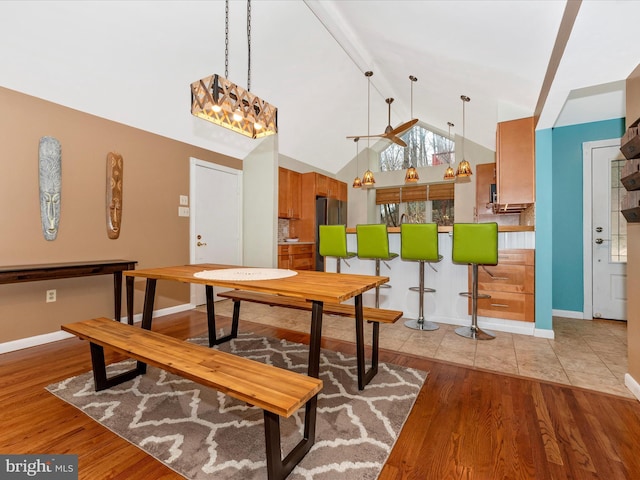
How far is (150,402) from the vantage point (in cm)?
182

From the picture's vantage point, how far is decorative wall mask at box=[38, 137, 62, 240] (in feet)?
8.95

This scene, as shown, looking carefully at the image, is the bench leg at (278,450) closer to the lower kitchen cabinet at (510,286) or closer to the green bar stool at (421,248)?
the green bar stool at (421,248)

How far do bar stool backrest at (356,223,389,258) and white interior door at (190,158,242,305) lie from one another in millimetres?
2205

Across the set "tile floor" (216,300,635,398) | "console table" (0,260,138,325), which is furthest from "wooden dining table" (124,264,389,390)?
"tile floor" (216,300,635,398)

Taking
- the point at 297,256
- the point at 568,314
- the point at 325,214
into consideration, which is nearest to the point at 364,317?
the point at 568,314

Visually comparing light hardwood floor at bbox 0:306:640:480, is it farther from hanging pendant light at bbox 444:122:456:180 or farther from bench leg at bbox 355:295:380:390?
hanging pendant light at bbox 444:122:456:180

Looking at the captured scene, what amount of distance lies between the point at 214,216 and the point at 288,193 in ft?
5.41

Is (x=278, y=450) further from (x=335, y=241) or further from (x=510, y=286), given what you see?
(x=510, y=286)

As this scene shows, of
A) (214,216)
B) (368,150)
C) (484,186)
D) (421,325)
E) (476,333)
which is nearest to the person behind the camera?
(476,333)

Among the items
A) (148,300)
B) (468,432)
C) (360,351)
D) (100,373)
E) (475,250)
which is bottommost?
(468,432)

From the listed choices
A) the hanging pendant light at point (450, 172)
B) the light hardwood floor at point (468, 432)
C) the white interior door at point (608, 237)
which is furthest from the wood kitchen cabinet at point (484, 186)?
the light hardwood floor at point (468, 432)

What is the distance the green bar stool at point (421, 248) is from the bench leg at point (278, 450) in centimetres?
221

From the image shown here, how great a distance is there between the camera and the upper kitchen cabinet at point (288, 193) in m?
5.47

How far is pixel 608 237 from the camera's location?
3.66 metres
